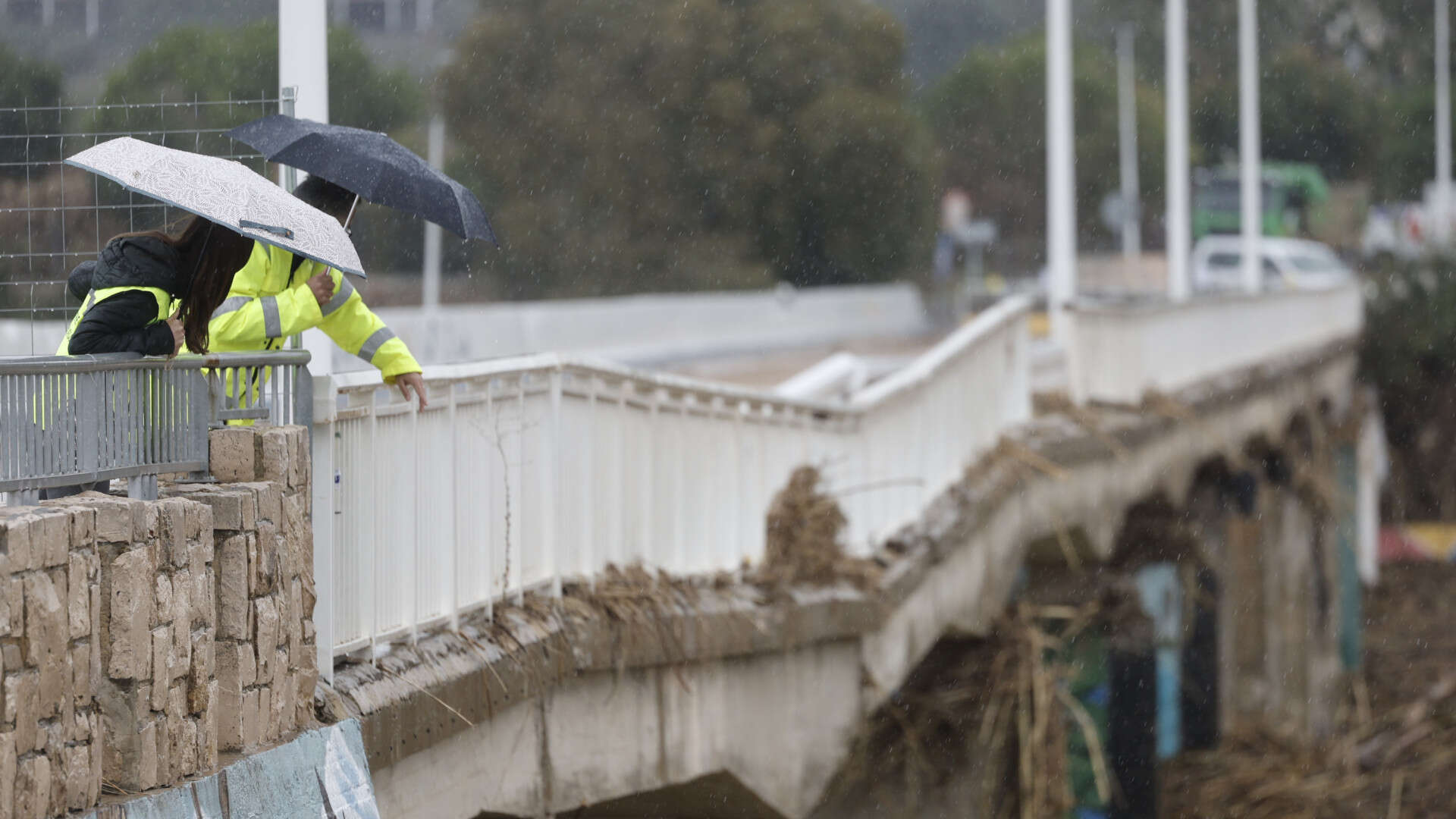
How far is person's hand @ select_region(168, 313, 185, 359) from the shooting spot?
417 centimetres

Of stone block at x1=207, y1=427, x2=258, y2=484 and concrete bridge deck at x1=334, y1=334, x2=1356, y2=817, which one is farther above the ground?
stone block at x1=207, y1=427, x2=258, y2=484

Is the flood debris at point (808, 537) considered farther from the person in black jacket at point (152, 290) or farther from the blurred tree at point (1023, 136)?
the blurred tree at point (1023, 136)

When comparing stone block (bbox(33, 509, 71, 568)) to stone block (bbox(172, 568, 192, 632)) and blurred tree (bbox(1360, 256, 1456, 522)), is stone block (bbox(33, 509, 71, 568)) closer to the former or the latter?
stone block (bbox(172, 568, 192, 632))

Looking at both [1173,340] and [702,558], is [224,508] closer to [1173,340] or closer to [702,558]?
[702,558]

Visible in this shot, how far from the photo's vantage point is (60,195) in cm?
510

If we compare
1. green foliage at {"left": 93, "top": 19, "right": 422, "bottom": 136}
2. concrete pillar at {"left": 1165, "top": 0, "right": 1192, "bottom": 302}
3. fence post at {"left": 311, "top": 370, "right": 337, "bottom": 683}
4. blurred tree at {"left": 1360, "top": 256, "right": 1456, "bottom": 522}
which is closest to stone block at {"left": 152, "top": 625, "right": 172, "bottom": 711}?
fence post at {"left": 311, "top": 370, "right": 337, "bottom": 683}

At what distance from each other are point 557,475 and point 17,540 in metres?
3.21

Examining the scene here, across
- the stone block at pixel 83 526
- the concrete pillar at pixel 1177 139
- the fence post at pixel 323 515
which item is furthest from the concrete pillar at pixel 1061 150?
the stone block at pixel 83 526

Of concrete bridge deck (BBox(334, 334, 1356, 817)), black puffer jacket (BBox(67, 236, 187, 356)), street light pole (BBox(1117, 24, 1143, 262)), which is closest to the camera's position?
black puffer jacket (BBox(67, 236, 187, 356))

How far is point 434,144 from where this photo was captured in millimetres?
30672

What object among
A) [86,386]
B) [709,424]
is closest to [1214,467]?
[709,424]

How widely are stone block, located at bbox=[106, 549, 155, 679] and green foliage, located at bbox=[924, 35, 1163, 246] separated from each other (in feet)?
179

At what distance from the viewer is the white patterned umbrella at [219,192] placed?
3.89 m

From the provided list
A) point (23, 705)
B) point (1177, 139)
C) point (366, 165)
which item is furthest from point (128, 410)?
point (1177, 139)
